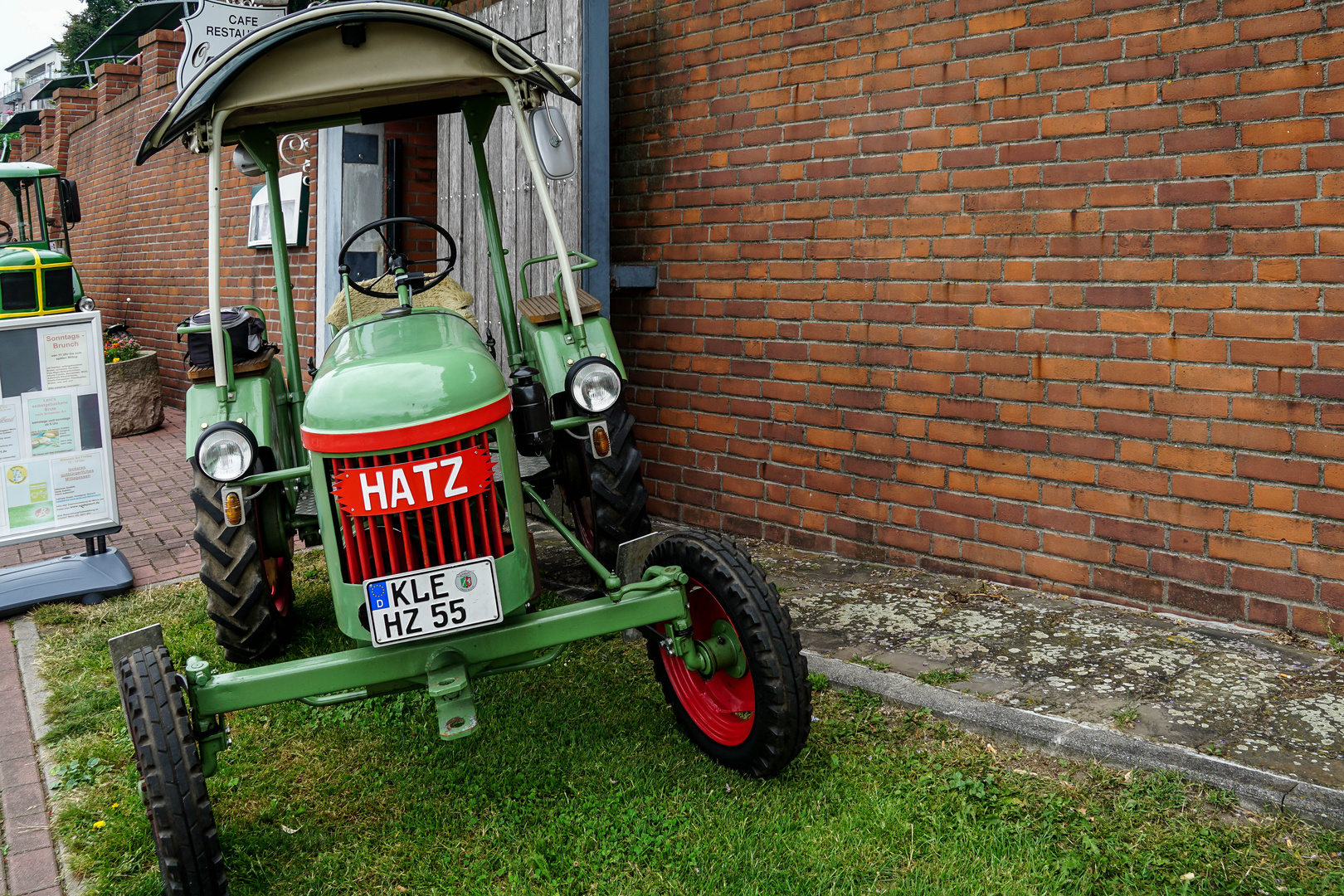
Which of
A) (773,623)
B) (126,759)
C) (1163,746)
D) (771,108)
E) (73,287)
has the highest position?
(771,108)

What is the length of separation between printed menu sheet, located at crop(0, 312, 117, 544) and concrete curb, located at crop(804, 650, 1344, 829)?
3906mm

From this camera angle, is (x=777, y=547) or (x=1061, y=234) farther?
(x=777, y=547)

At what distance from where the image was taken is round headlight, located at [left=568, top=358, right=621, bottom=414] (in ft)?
11.4

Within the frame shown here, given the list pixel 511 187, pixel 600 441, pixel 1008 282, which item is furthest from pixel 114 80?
pixel 1008 282

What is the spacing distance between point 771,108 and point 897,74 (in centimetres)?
73

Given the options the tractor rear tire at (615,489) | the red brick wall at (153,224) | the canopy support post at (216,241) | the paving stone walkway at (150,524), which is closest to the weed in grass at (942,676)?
the tractor rear tire at (615,489)

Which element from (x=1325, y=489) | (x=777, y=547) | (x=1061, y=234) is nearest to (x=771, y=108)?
(x=1061, y=234)

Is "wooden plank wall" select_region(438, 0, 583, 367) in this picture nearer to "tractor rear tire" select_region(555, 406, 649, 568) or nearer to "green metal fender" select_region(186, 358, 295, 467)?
Answer: "tractor rear tire" select_region(555, 406, 649, 568)

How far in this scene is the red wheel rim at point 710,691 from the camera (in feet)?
10.3

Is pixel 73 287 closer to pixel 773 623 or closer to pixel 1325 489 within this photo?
pixel 773 623

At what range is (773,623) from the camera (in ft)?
9.60

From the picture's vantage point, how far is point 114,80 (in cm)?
1306

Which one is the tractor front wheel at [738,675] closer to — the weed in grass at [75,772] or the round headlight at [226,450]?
the round headlight at [226,450]

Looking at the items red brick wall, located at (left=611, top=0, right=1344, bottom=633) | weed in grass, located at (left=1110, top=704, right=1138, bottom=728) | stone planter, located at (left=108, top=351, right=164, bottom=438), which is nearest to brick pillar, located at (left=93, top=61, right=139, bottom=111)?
stone planter, located at (left=108, top=351, right=164, bottom=438)
